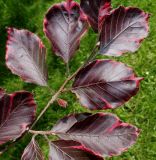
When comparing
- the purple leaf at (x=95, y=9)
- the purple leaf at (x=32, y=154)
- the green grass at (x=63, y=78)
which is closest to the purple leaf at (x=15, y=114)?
the purple leaf at (x=32, y=154)

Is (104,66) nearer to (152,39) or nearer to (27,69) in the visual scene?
(27,69)

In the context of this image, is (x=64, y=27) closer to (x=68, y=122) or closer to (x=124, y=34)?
(x=124, y=34)

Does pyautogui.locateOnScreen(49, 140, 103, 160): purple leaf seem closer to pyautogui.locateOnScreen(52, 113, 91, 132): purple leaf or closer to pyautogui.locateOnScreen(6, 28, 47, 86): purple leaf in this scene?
pyautogui.locateOnScreen(52, 113, 91, 132): purple leaf

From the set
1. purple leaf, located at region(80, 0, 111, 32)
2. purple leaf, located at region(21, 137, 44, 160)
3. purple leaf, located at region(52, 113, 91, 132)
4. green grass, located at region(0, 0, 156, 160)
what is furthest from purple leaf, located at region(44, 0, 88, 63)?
green grass, located at region(0, 0, 156, 160)

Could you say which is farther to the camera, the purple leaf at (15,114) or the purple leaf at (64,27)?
the purple leaf at (64,27)

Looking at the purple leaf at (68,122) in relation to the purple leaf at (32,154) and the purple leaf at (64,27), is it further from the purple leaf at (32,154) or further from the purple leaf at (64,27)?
the purple leaf at (64,27)

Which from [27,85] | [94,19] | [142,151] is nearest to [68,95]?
[27,85]
